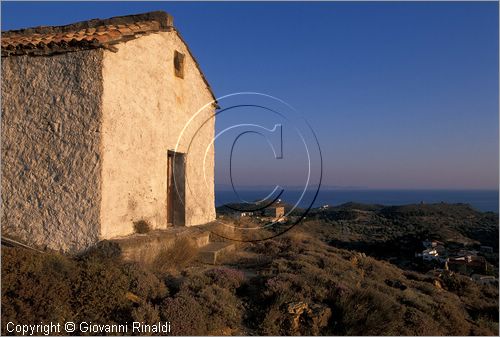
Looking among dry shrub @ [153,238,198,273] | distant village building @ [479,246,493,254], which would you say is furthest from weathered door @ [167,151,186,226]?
distant village building @ [479,246,493,254]

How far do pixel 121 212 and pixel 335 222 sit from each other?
23.5 meters

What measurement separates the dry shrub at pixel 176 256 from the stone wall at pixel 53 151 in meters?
1.20

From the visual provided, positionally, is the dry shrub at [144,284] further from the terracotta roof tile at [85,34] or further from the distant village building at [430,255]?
the distant village building at [430,255]

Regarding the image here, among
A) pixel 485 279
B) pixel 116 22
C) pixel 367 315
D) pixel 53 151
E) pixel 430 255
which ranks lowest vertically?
pixel 485 279

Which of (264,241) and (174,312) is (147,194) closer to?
(174,312)

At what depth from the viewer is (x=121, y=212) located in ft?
22.5

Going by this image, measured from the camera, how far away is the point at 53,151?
6.62 meters

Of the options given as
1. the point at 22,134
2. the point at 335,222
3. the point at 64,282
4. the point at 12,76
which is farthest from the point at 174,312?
the point at 335,222

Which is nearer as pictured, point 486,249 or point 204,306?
point 204,306

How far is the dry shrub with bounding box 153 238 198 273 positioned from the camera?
690 centimetres

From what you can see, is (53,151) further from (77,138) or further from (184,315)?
(184,315)

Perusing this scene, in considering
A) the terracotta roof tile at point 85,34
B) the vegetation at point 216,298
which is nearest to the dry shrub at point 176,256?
the vegetation at point 216,298

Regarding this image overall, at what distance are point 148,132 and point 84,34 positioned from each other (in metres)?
2.08

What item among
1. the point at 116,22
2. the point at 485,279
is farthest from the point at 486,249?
the point at 116,22
